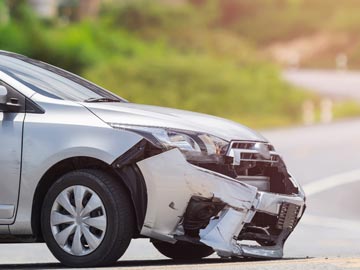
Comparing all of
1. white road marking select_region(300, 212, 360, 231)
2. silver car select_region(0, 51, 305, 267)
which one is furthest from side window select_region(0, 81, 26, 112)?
white road marking select_region(300, 212, 360, 231)

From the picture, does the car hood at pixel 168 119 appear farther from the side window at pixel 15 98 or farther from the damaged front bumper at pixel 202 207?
the side window at pixel 15 98

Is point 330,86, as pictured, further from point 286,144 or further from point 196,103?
point 286,144

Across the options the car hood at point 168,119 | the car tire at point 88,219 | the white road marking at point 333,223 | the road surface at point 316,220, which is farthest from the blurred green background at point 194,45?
the car tire at point 88,219

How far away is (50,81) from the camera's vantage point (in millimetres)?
10266

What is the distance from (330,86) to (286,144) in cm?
929

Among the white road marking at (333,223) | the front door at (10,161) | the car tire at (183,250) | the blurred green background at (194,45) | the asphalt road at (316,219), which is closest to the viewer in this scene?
the front door at (10,161)

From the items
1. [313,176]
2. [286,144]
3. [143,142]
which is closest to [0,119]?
[143,142]

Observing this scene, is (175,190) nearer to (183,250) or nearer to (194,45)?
(183,250)

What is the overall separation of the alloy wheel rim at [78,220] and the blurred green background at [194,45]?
2736 cm

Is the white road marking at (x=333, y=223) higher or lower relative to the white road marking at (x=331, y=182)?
lower

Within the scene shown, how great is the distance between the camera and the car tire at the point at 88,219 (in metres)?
9.52

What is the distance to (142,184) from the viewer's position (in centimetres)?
955

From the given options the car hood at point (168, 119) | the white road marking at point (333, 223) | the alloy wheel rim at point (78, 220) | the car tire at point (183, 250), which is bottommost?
the white road marking at point (333, 223)

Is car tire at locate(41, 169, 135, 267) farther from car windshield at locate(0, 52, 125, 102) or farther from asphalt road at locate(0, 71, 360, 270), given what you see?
car windshield at locate(0, 52, 125, 102)
